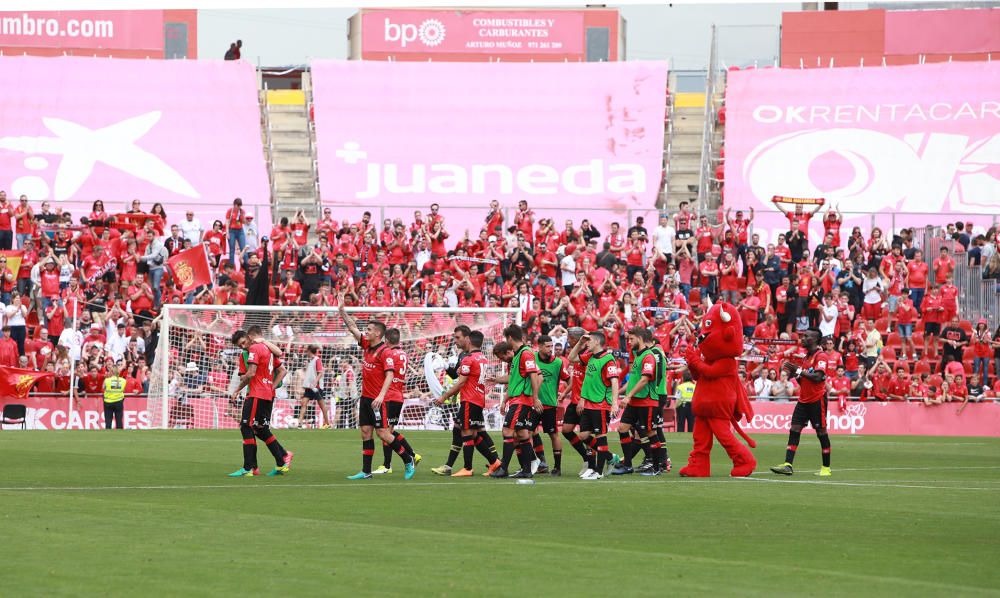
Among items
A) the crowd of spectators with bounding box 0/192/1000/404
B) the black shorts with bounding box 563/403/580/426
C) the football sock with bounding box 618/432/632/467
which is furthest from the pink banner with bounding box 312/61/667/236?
the football sock with bounding box 618/432/632/467

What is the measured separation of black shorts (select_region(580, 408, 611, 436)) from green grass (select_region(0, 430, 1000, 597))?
0.69m

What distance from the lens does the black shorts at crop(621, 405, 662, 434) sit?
18.8m

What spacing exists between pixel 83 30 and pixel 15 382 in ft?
153

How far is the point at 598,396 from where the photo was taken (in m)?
18.7

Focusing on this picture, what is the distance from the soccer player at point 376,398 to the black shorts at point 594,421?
233cm

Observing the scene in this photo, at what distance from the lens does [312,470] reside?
19.0 metres

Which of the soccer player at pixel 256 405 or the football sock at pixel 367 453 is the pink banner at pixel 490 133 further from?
the football sock at pixel 367 453

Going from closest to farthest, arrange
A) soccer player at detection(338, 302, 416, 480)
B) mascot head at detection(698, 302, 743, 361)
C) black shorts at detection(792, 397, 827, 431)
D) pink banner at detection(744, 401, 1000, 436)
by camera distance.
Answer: mascot head at detection(698, 302, 743, 361) → soccer player at detection(338, 302, 416, 480) → black shorts at detection(792, 397, 827, 431) → pink banner at detection(744, 401, 1000, 436)

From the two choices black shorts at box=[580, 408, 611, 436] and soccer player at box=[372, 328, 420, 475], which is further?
black shorts at box=[580, 408, 611, 436]

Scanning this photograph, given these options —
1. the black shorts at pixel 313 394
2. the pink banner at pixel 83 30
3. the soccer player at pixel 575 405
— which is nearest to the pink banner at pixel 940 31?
the pink banner at pixel 83 30

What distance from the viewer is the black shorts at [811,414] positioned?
62.6 ft

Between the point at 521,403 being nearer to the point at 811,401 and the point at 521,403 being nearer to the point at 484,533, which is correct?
the point at 811,401

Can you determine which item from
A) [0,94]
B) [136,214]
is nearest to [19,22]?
[0,94]

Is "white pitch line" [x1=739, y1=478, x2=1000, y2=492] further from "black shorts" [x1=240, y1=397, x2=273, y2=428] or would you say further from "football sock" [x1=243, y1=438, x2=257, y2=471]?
"football sock" [x1=243, y1=438, x2=257, y2=471]
